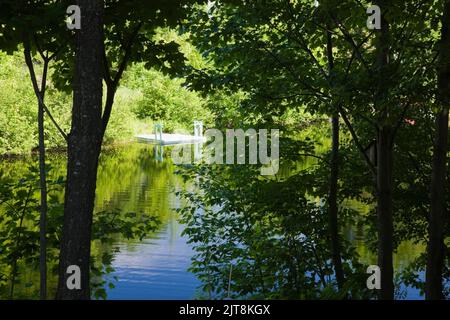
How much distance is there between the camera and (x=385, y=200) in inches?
237

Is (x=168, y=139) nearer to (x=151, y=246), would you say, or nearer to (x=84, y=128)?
(x=151, y=246)

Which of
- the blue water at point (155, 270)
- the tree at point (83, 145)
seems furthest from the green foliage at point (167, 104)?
the tree at point (83, 145)

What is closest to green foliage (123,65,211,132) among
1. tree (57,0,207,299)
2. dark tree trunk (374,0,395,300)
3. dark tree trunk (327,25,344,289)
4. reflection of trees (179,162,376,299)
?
reflection of trees (179,162,376,299)

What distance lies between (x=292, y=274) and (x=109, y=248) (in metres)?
7.08

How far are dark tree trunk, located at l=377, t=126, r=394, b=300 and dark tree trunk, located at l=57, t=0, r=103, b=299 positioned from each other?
283cm

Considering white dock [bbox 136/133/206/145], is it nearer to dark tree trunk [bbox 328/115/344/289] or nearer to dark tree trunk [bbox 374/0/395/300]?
dark tree trunk [bbox 328/115/344/289]

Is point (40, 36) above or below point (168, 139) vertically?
below

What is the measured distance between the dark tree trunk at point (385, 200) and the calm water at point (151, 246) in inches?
119

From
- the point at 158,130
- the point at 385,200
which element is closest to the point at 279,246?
the point at 385,200

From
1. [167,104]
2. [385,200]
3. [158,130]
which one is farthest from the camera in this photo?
[167,104]

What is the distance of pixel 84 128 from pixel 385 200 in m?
3.02
